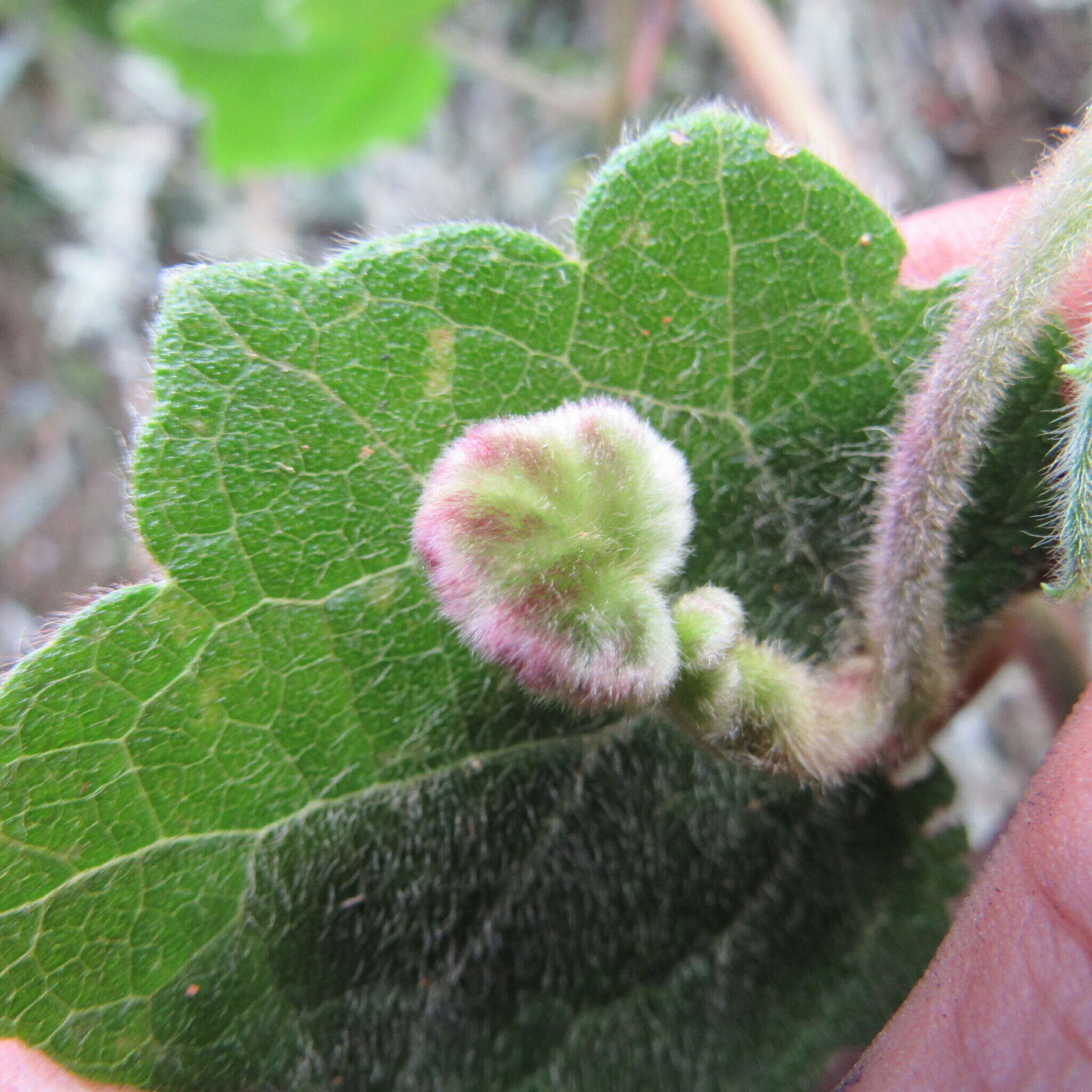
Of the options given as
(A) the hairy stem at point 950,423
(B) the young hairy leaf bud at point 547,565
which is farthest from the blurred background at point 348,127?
(B) the young hairy leaf bud at point 547,565

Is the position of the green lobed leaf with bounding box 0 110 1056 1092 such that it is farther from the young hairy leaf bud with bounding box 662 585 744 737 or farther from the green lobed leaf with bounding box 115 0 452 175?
the green lobed leaf with bounding box 115 0 452 175

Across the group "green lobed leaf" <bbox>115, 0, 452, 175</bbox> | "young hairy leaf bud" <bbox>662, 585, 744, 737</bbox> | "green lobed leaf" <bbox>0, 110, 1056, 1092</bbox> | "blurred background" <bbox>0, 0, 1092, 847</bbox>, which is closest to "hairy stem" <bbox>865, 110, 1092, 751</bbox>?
"green lobed leaf" <bbox>0, 110, 1056, 1092</bbox>

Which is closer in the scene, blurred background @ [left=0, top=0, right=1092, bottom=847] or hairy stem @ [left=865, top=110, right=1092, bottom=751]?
hairy stem @ [left=865, top=110, right=1092, bottom=751]

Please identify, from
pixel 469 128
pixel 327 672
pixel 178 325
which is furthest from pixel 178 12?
pixel 327 672

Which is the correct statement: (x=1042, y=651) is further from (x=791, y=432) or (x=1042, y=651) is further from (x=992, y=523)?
(x=791, y=432)

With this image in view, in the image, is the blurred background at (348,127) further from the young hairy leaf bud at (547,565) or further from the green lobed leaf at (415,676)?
the young hairy leaf bud at (547,565)
